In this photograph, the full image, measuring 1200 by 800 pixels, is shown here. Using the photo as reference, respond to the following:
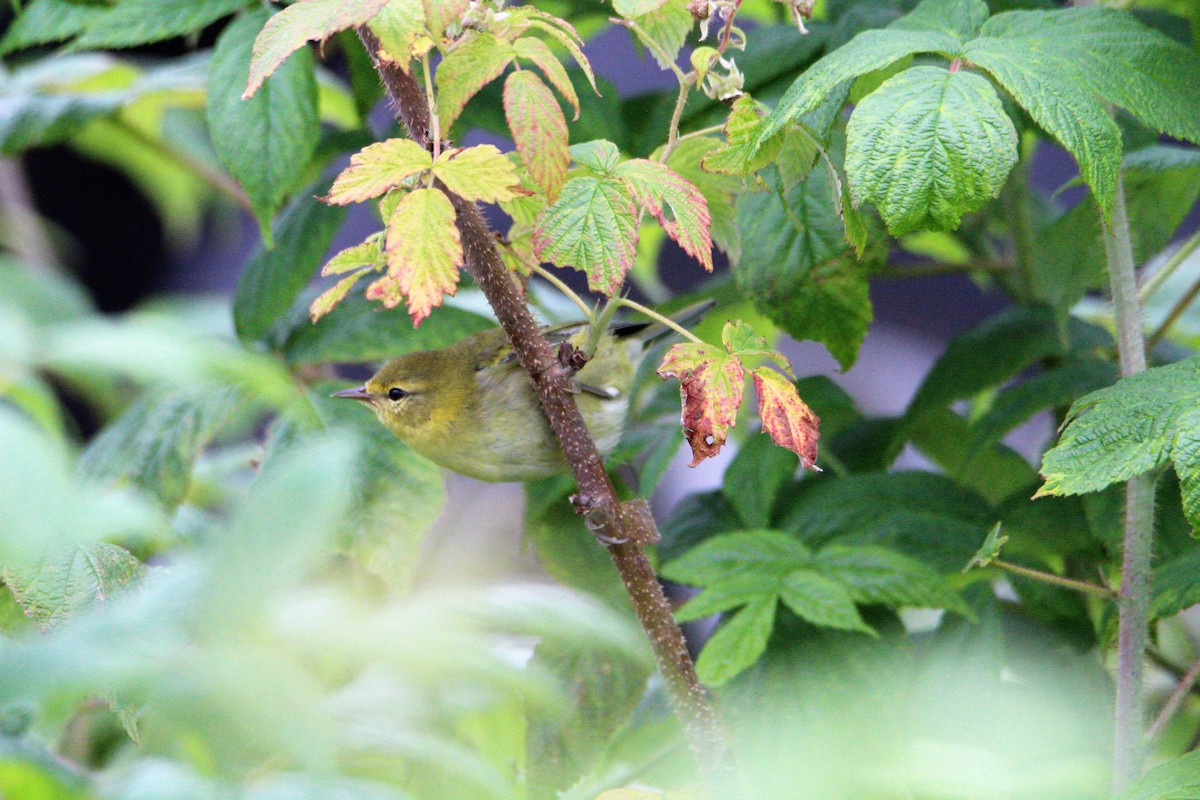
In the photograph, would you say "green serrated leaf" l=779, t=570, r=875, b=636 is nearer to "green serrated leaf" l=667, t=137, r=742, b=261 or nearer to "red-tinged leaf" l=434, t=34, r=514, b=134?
"green serrated leaf" l=667, t=137, r=742, b=261

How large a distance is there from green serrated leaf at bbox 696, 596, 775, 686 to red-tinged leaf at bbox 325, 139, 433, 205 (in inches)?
30.4

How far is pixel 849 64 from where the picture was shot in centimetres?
108

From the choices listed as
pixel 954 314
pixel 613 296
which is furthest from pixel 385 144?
pixel 954 314

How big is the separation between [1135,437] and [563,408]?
21.8 inches

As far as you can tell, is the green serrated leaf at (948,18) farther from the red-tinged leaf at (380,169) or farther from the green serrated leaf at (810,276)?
the red-tinged leaf at (380,169)

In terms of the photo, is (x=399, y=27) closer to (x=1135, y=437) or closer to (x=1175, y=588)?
(x=1135, y=437)

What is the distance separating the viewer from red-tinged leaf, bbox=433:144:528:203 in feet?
3.05

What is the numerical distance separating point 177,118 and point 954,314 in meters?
3.02

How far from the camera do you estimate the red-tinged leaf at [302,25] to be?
900mm

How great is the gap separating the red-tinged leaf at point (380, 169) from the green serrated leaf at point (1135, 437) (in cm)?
64

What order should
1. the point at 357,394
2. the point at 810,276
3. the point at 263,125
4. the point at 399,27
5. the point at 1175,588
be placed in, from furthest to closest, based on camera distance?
1. the point at 357,394
2. the point at 263,125
3. the point at 810,276
4. the point at 1175,588
5. the point at 399,27

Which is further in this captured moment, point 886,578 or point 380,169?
point 886,578

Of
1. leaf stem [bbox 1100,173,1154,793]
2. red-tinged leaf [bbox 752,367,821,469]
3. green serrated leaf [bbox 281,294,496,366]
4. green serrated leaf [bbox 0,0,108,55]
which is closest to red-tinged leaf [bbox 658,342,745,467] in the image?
red-tinged leaf [bbox 752,367,821,469]

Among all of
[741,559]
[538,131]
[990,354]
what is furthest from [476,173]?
[990,354]
